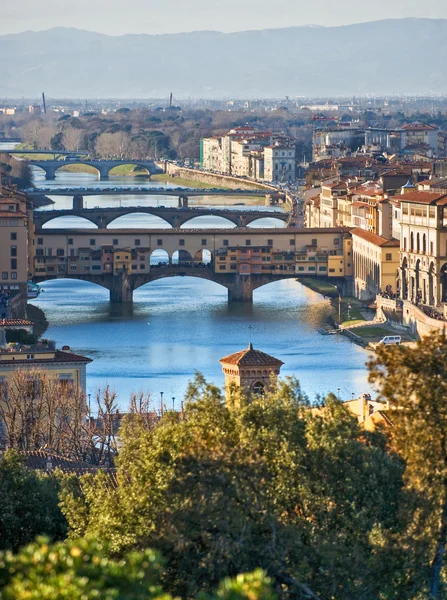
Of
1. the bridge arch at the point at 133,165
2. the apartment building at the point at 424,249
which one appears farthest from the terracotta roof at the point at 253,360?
the bridge arch at the point at 133,165

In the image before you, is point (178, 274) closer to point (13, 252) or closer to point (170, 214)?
point (13, 252)

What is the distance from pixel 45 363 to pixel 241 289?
16656 mm

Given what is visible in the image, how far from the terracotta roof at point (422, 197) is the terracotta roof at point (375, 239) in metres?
0.83

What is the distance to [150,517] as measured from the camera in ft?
35.0

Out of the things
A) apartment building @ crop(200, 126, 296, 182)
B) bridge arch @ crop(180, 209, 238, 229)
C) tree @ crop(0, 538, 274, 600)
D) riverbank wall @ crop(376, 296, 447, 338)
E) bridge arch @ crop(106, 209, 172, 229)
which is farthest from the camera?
apartment building @ crop(200, 126, 296, 182)

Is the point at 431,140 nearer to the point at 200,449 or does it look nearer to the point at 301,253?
the point at 301,253

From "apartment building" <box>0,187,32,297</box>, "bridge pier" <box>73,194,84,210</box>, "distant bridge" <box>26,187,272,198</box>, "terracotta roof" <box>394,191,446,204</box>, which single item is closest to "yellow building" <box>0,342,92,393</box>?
"apartment building" <box>0,187,32,297</box>

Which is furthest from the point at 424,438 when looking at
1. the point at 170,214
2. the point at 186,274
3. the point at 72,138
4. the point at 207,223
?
the point at 72,138

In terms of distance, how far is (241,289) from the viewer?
39.0 meters

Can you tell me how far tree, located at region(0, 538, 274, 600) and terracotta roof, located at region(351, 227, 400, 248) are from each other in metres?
30.0

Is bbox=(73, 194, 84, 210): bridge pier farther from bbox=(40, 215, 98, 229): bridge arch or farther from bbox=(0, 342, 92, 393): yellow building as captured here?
bbox=(0, 342, 92, 393): yellow building

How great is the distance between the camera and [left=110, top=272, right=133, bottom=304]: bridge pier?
3862 cm

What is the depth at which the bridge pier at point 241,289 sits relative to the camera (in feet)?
127

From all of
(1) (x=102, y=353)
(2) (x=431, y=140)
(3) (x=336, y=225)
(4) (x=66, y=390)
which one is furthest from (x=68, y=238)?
(2) (x=431, y=140)
